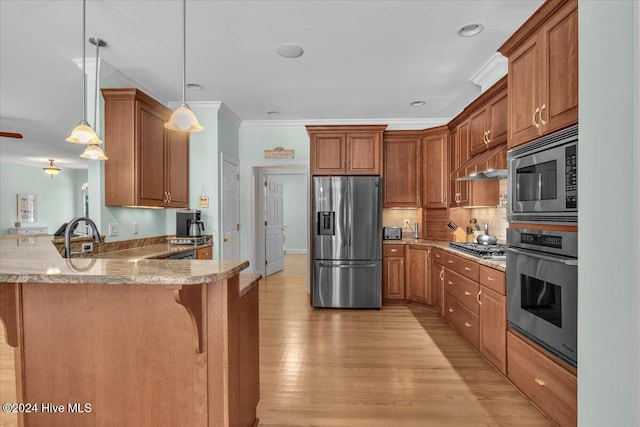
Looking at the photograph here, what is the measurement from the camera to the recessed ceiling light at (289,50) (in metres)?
2.89

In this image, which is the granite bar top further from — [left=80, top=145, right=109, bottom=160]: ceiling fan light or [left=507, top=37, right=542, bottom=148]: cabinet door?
[left=80, top=145, right=109, bottom=160]: ceiling fan light

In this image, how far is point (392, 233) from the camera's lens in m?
4.71

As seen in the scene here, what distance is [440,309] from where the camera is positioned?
12.8ft

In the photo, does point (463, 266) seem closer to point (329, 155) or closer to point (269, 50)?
point (329, 155)

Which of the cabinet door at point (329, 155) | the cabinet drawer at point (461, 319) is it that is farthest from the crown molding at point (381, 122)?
the cabinet drawer at point (461, 319)

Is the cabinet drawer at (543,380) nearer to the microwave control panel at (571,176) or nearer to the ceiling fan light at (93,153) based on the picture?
the microwave control panel at (571,176)

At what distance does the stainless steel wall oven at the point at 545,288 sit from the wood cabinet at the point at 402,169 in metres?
2.40

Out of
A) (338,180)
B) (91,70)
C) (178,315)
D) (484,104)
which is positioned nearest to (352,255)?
(338,180)

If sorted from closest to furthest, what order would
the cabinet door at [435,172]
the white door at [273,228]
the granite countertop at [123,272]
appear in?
the granite countertop at [123,272]
the cabinet door at [435,172]
the white door at [273,228]

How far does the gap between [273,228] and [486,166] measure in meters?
4.29

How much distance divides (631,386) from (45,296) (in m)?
2.01

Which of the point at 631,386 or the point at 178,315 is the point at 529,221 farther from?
the point at 178,315

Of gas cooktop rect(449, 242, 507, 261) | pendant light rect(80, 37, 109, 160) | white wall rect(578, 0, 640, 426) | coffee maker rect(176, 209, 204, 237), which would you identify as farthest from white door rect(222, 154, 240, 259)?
white wall rect(578, 0, 640, 426)

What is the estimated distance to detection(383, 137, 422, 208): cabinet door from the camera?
4613mm
